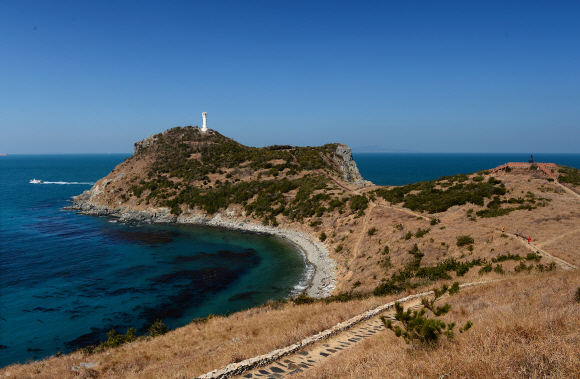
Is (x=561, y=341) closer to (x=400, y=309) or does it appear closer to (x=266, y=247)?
(x=400, y=309)

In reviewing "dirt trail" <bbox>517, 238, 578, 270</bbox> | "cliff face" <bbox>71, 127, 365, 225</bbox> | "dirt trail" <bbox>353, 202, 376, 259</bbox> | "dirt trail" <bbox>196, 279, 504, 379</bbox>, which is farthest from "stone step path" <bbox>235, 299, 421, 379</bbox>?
"cliff face" <bbox>71, 127, 365, 225</bbox>

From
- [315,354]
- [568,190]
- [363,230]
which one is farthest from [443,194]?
[315,354]

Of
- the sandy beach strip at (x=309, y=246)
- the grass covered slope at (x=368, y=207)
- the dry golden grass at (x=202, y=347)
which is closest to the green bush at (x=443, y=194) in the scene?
the grass covered slope at (x=368, y=207)

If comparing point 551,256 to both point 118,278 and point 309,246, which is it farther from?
point 118,278

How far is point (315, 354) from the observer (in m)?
10.7

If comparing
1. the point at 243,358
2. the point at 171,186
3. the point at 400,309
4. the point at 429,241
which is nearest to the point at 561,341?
the point at 400,309

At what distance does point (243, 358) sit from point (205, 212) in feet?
167

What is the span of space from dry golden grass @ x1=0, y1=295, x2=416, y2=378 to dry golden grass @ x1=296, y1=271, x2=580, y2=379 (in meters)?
3.38

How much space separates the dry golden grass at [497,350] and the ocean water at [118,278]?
1909 cm

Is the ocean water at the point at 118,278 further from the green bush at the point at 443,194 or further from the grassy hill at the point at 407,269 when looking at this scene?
the green bush at the point at 443,194

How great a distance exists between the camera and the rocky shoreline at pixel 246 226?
2973 cm

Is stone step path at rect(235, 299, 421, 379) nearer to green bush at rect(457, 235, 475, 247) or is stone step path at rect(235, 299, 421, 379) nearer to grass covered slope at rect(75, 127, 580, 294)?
grass covered slope at rect(75, 127, 580, 294)

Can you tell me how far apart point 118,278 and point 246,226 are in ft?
79.4

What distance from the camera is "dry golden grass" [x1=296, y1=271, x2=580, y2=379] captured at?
5.82 m
